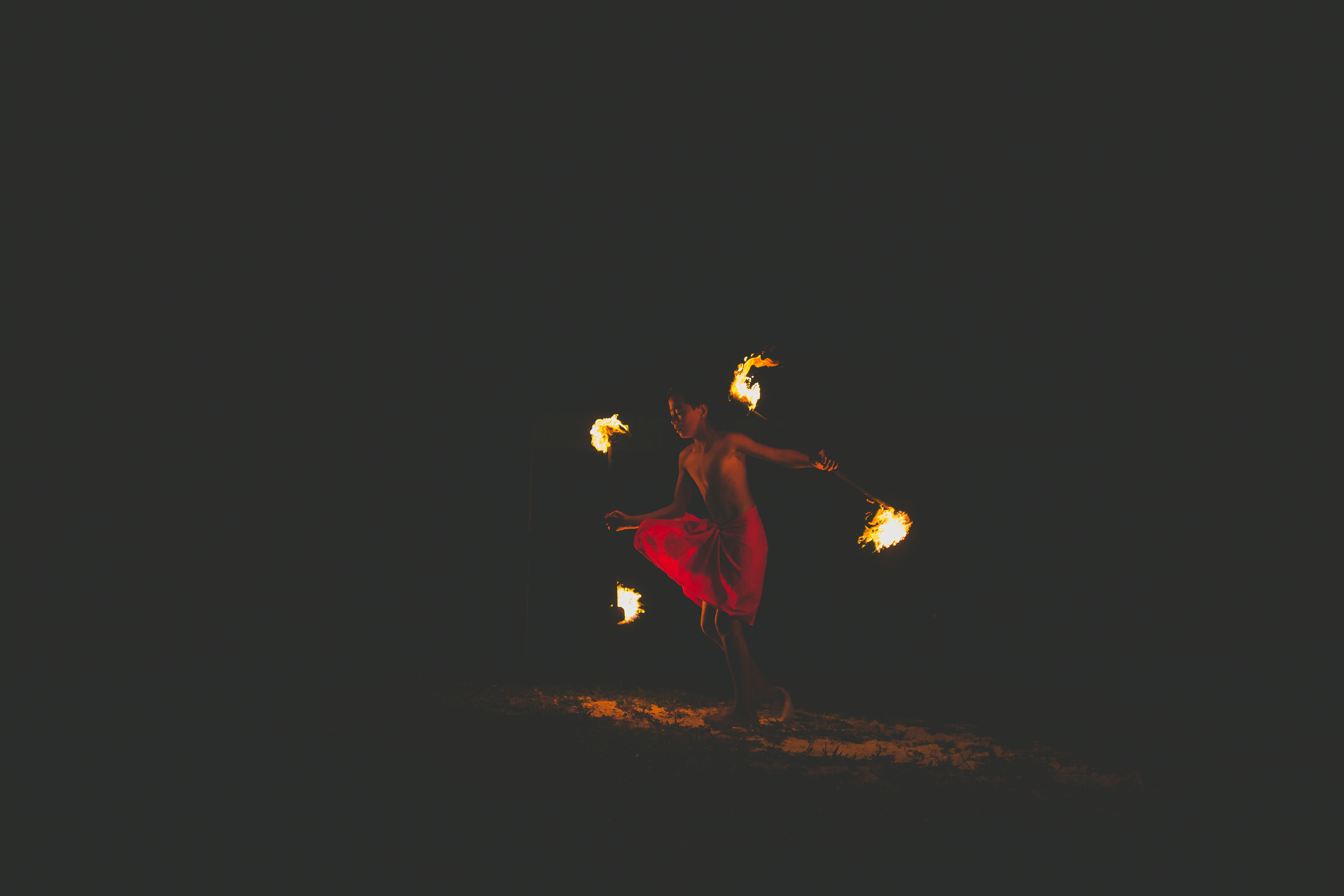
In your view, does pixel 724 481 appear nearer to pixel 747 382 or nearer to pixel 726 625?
pixel 747 382

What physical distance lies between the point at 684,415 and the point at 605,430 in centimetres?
96

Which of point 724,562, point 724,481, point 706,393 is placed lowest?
point 724,562

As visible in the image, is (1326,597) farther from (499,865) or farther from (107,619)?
(107,619)

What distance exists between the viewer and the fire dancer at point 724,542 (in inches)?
207

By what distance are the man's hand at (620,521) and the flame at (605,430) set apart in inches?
21.7

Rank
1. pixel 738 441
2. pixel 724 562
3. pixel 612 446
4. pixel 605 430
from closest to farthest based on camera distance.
A: pixel 724 562
pixel 738 441
pixel 605 430
pixel 612 446

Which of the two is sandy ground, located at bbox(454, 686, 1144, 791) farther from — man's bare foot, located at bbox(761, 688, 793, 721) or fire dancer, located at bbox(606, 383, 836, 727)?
fire dancer, located at bbox(606, 383, 836, 727)

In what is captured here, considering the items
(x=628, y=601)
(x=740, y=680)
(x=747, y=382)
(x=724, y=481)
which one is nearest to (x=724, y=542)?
(x=724, y=481)

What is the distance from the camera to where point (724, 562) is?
531 centimetres

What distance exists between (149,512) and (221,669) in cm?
213

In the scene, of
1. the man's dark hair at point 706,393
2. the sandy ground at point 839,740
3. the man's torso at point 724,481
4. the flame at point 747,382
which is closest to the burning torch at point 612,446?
the sandy ground at point 839,740

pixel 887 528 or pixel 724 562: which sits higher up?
pixel 887 528

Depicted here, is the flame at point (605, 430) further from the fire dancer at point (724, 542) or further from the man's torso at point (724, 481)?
the man's torso at point (724, 481)

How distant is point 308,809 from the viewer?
3477mm
